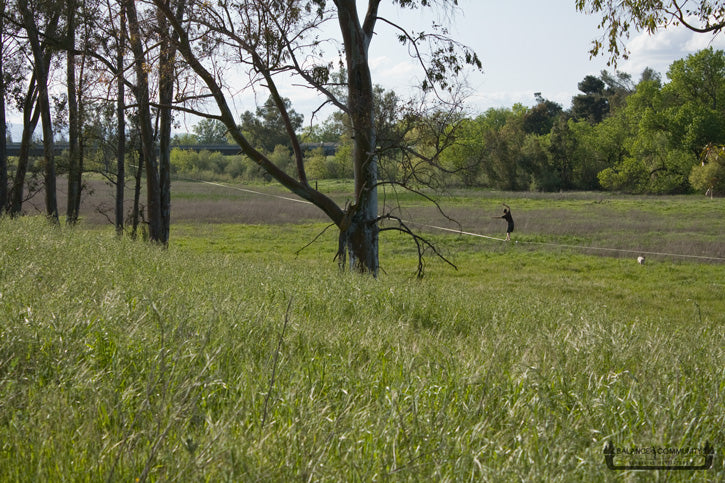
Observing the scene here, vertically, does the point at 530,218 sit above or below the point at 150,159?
below

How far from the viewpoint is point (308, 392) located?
3.54 meters

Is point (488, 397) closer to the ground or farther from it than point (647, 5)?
closer to the ground

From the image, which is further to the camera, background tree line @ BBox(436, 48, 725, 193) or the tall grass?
background tree line @ BBox(436, 48, 725, 193)

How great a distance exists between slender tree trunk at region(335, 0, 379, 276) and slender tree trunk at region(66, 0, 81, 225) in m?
8.22

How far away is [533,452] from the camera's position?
2902 mm

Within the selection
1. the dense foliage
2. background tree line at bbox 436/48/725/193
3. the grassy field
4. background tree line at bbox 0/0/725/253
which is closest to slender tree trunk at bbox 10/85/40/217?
background tree line at bbox 0/0/725/253

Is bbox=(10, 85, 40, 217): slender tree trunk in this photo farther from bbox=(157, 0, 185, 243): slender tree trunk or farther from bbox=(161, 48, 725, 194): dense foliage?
bbox=(161, 48, 725, 194): dense foliage

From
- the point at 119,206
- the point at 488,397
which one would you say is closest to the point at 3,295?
the point at 488,397

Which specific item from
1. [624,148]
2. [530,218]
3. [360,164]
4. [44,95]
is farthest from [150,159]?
[624,148]

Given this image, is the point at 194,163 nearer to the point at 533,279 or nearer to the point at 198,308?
the point at 533,279

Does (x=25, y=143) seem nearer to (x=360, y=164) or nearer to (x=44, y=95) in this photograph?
(x=44, y=95)

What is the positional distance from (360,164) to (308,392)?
1119cm

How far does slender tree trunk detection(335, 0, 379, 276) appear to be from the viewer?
14.1 metres

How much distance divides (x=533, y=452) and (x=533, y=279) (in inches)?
Result: 730
